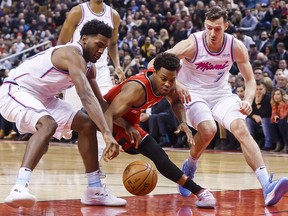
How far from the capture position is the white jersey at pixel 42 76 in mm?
5969

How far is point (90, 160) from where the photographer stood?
20.1 feet

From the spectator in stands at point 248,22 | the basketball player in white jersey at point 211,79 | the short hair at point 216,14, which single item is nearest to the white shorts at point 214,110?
the basketball player in white jersey at point 211,79

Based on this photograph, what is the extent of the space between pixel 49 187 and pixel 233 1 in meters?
13.7

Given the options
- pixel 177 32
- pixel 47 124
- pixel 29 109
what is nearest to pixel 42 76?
pixel 29 109

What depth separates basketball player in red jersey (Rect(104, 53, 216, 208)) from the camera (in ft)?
19.7

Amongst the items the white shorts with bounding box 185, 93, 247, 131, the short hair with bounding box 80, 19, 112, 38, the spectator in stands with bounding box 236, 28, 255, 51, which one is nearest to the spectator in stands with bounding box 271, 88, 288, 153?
the spectator in stands with bounding box 236, 28, 255, 51

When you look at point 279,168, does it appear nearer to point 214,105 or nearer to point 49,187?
point 214,105

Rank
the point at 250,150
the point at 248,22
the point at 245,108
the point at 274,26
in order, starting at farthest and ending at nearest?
the point at 248,22 < the point at 274,26 < the point at 245,108 < the point at 250,150

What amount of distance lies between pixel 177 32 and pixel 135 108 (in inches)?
469

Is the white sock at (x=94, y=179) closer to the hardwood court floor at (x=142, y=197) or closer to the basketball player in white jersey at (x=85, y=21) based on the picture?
the hardwood court floor at (x=142, y=197)

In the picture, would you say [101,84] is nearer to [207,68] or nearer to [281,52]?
[207,68]

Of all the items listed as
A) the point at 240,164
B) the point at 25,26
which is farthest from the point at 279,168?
the point at 25,26

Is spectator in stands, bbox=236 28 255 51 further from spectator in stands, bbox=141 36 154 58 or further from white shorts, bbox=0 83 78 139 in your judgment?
white shorts, bbox=0 83 78 139

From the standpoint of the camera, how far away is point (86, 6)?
858 cm
